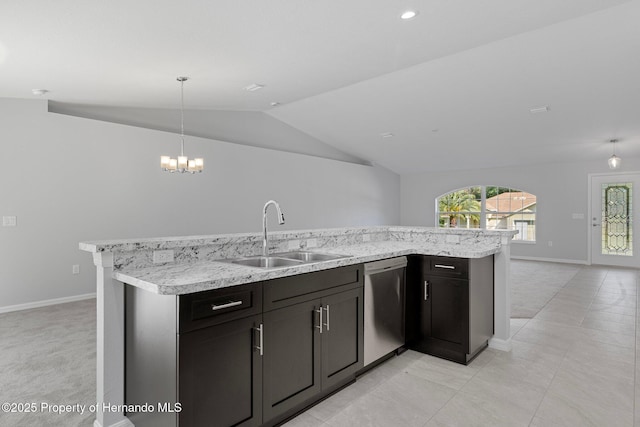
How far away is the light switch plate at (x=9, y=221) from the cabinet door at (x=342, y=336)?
4421 millimetres

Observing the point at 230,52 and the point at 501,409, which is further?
the point at 230,52

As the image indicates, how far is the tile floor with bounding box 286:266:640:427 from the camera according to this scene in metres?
2.04

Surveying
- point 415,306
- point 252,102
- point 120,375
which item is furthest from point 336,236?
point 252,102

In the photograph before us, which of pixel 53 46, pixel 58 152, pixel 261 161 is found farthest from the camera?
pixel 261 161

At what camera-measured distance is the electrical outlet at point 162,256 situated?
80.7 inches

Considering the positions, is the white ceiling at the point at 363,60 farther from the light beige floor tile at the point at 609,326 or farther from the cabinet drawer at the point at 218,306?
the light beige floor tile at the point at 609,326

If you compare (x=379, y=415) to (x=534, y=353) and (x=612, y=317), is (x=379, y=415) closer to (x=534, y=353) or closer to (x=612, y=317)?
(x=534, y=353)

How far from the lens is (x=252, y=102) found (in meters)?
5.82

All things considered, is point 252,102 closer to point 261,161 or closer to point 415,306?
point 261,161

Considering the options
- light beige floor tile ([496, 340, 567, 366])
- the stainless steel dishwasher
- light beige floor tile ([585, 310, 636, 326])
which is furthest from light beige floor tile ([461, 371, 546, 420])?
light beige floor tile ([585, 310, 636, 326])

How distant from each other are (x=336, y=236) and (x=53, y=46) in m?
2.87

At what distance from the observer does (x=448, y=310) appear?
9.27 ft

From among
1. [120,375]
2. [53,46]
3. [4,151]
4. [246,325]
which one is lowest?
[120,375]

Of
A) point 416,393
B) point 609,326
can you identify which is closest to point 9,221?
point 416,393
